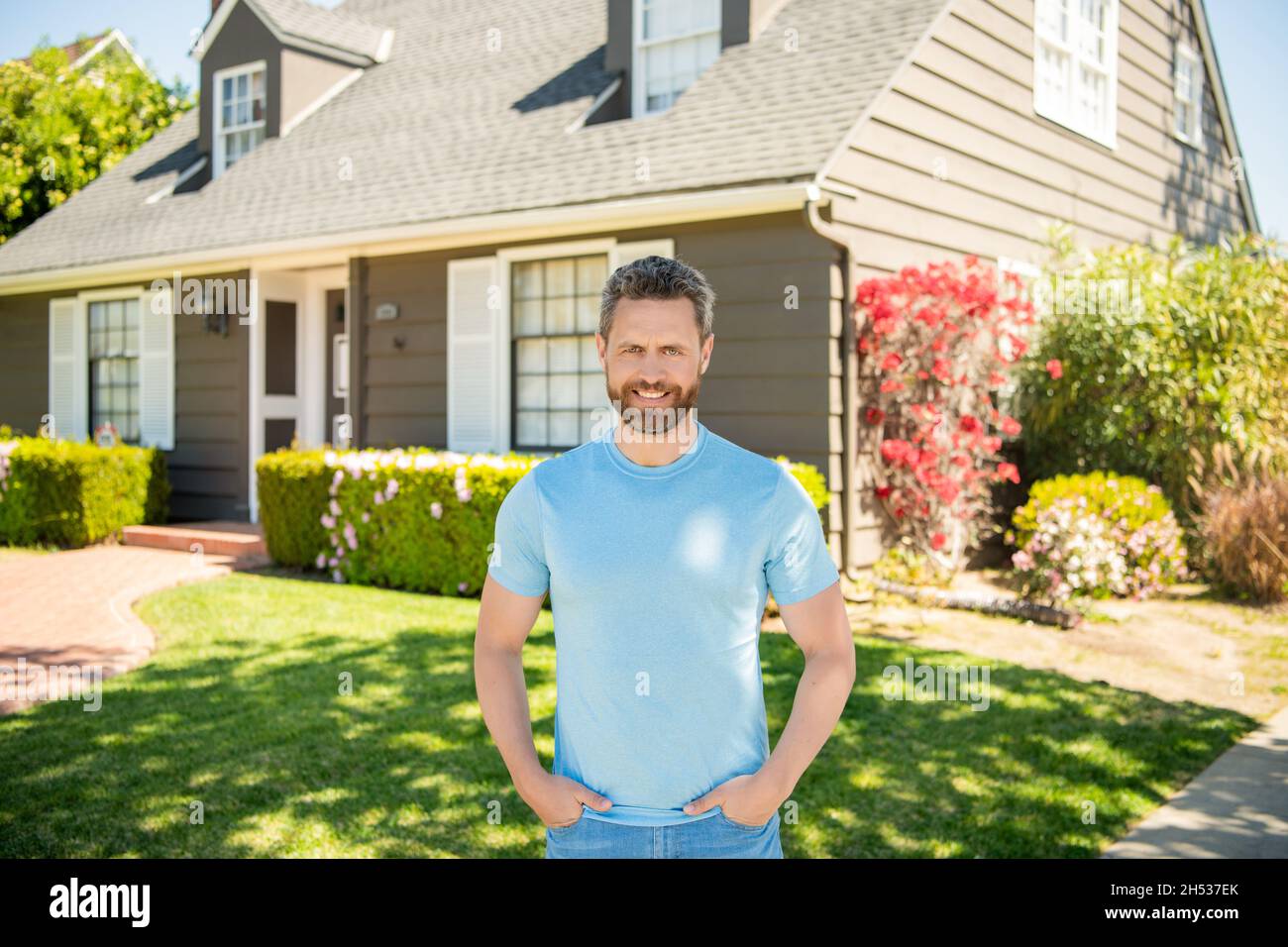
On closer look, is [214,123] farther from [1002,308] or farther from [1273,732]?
[1273,732]

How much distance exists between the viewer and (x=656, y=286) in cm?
200

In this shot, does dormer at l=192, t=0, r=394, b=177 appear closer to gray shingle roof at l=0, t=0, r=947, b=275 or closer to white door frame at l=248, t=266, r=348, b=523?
gray shingle roof at l=0, t=0, r=947, b=275

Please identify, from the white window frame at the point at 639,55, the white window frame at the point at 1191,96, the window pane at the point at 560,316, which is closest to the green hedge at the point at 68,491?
the window pane at the point at 560,316

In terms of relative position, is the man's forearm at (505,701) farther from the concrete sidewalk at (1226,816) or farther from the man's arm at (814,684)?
the concrete sidewalk at (1226,816)

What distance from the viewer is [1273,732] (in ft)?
17.8

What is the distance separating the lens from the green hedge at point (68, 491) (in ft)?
36.3

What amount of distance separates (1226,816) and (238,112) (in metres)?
13.5

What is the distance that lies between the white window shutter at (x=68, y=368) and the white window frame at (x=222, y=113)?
2.47m

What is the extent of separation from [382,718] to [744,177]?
4864mm

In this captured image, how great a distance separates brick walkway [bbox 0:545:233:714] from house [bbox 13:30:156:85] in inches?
667

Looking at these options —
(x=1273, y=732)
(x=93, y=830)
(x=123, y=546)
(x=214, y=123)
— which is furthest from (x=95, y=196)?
(x=1273, y=732)

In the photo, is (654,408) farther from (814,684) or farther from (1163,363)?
(1163,363)

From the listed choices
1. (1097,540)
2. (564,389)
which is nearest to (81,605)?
(564,389)

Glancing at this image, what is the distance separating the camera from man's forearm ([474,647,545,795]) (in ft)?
6.54
